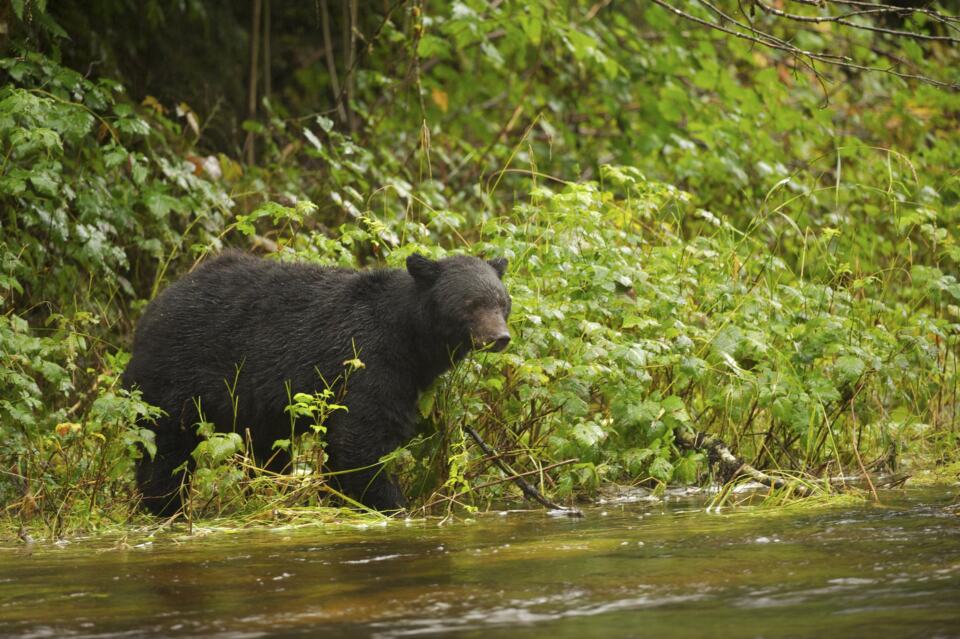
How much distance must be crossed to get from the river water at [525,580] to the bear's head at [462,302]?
A: 1101 mm

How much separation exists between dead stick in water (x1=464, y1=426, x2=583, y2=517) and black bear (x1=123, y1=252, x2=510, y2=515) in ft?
1.23

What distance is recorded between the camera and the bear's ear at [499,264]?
6.96 meters

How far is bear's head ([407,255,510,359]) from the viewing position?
653cm

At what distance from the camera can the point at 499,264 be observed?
6965 mm

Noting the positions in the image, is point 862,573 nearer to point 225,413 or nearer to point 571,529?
point 571,529

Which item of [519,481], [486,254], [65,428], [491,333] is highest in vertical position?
[486,254]

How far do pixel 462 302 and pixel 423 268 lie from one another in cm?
31

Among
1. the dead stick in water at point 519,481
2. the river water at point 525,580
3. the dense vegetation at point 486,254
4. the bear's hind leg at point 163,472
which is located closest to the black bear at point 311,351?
the bear's hind leg at point 163,472

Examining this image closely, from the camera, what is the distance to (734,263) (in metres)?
8.13

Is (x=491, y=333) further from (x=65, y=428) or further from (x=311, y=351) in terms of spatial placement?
(x=65, y=428)

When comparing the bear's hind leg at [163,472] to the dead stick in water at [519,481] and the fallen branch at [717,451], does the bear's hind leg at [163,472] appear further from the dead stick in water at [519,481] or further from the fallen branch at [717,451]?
the fallen branch at [717,451]

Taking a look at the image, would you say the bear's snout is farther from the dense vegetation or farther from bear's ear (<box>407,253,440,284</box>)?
bear's ear (<box>407,253,440,284</box>)

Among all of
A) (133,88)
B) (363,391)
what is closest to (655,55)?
(133,88)

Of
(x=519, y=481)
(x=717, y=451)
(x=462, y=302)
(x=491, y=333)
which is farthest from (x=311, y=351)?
(x=717, y=451)
